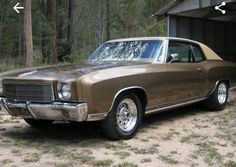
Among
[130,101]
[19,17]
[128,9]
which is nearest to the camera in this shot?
[130,101]

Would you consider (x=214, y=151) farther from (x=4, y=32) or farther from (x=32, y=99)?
(x=4, y=32)

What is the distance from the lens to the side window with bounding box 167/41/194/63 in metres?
8.14

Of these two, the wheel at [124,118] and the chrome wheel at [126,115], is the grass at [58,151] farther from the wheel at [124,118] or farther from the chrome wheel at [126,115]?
the chrome wheel at [126,115]

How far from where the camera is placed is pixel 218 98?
31.4ft

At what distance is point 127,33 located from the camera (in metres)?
37.9

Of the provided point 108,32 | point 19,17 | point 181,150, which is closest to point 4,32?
point 19,17

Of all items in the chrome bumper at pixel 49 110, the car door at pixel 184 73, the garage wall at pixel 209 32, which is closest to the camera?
the chrome bumper at pixel 49 110

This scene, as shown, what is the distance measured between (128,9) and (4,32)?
1010 cm

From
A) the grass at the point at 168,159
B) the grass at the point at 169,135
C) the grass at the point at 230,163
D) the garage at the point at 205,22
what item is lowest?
the grass at the point at 169,135

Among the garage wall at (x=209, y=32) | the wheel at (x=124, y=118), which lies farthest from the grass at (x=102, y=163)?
the garage wall at (x=209, y=32)

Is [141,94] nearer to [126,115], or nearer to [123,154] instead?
[126,115]

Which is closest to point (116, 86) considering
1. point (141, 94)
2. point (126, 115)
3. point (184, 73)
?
point (126, 115)

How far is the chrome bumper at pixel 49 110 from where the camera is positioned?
19.8ft

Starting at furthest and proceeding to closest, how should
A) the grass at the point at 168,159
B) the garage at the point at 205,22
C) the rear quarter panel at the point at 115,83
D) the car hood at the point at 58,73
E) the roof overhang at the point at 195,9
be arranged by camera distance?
the garage at the point at 205,22 < the roof overhang at the point at 195,9 < the car hood at the point at 58,73 < the rear quarter panel at the point at 115,83 < the grass at the point at 168,159
